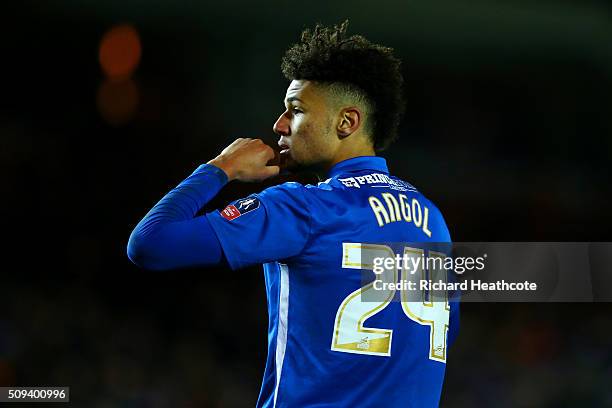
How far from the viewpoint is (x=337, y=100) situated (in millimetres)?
2721

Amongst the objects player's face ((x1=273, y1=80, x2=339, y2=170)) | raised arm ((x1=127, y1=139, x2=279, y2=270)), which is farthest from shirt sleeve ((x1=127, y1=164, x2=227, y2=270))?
player's face ((x1=273, y1=80, x2=339, y2=170))

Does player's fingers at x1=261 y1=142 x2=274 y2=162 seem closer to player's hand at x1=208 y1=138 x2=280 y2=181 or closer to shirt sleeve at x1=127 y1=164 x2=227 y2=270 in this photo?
player's hand at x1=208 y1=138 x2=280 y2=181

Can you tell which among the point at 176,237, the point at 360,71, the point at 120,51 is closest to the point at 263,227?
the point at 176,237

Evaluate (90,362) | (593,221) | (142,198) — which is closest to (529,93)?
(593,221)

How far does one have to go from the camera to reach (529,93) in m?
8.33

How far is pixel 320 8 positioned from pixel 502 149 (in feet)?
7.85

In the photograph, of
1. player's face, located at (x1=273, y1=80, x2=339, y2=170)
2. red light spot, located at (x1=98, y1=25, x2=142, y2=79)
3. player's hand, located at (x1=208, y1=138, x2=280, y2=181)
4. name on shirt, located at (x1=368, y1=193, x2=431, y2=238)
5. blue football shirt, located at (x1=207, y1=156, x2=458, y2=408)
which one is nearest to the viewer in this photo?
blue football shirt, located at (x1=207, y1=156, x2=458, y2=408)

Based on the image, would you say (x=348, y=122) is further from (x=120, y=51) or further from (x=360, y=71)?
(x=120, y=51)

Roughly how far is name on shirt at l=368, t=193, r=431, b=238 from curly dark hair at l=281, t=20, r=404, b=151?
1.26ft

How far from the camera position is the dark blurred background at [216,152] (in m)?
7.01

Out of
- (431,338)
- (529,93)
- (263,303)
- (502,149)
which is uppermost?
(529,93)

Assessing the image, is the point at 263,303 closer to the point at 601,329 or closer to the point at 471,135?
the point at 471,135

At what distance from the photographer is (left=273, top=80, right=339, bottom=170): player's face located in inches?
105

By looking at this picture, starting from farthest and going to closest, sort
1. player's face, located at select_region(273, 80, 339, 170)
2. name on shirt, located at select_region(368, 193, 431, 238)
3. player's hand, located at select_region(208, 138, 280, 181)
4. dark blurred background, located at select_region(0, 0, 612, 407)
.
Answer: dark blurred background, located at select_region(0, 0, 612, 407)
player's face, located at select_region(273, 80, 339, 170)
player's hand, located at select_region(208, 138, 280, 181)
name on shirt, located at select_region(368, 193, 431, 238)
